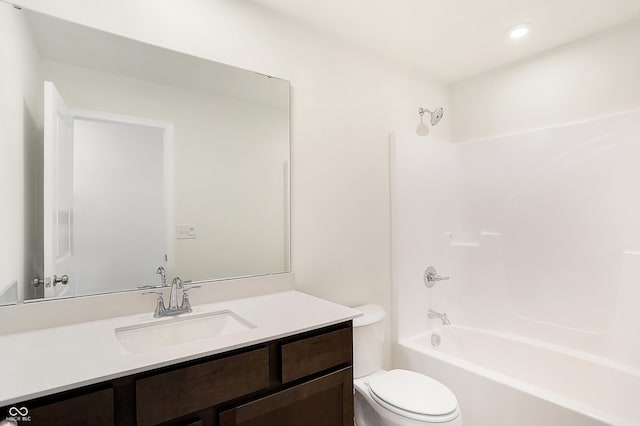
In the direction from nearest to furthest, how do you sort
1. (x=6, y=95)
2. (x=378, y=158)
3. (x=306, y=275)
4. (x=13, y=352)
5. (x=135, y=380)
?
(x=135, y=380), (x=13, y=352), (x=6, y=95), (x=306, y=275), (x=378, y=158)

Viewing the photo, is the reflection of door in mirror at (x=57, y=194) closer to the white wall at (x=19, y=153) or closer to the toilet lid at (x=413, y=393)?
the white wall at (x=19, y=153)

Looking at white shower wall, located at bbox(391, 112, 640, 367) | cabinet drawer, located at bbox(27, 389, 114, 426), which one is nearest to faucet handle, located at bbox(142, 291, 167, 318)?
cabinet drawer, located at bbox(27, 389, 114, 426)

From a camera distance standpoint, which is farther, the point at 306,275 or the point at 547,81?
the point at 547,81

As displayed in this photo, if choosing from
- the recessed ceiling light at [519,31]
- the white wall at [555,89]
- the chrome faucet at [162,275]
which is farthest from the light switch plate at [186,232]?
the white wall at [555,89]

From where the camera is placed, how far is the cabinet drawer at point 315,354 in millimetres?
1191

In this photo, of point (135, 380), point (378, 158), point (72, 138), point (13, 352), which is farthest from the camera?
point (378, 158)

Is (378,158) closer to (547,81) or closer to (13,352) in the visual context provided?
(547,81)

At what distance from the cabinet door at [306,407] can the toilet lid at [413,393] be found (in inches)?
12.6

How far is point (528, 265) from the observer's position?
2408 millimetres

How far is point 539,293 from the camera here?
235 centimetres

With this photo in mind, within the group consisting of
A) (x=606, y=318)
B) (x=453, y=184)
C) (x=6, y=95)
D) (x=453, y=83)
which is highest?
(x=453, y=83)

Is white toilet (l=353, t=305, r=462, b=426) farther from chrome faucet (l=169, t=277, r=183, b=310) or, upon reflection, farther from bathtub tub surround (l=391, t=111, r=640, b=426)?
chrome faucet (l=169, t=277, r=183, b=310)

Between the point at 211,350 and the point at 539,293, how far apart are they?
2.31 m

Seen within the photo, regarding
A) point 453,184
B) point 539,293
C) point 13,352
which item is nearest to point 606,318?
point 539,293
